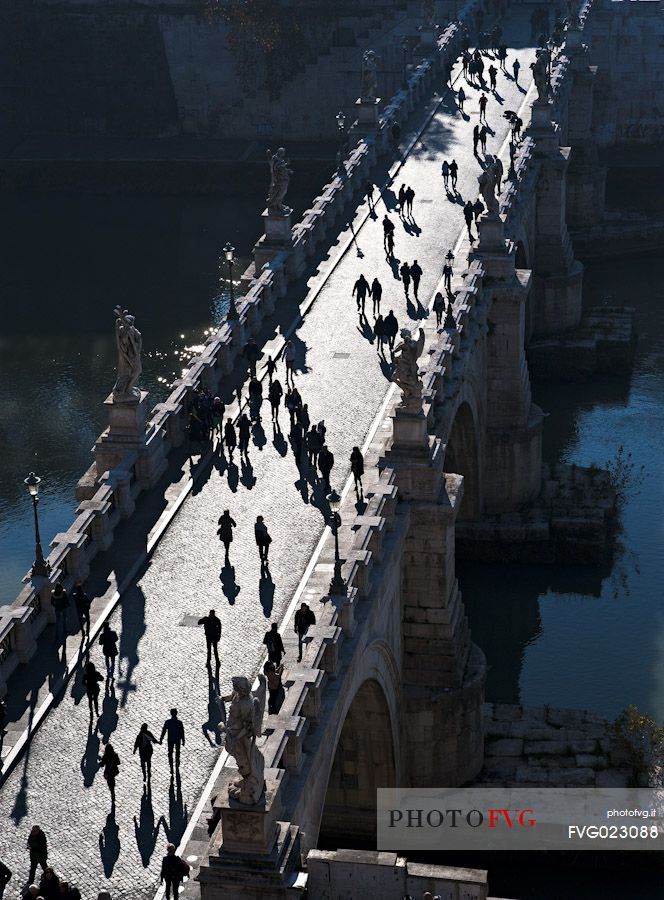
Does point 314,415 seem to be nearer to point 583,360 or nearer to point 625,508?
point 625,508

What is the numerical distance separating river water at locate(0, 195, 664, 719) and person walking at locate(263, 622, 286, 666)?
21.2 m

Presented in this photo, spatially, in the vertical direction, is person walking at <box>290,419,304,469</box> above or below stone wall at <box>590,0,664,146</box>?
below

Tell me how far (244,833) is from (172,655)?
9.31 meters

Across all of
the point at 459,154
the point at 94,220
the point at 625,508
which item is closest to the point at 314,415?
the point at 625,508

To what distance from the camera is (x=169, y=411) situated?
173 feet

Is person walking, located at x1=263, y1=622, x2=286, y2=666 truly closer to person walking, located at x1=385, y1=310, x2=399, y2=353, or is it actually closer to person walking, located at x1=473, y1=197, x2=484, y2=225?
person walking, located at x1=385, y1=310, x2=399, y2=353

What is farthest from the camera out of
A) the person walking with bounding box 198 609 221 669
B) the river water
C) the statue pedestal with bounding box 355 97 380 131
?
the statue pedestal with bounding box 355 97 380 131

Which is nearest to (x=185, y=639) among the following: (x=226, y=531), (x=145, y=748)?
(x=226, y=531)

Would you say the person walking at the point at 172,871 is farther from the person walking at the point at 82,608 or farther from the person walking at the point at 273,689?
the person walking at the point at 82,608

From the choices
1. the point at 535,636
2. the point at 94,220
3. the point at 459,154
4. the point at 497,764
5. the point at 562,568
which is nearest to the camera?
the point at 497,764

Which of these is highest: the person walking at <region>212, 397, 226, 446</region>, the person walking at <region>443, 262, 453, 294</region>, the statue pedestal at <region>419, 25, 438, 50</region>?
the statue pedestal at <region>419, 25, 438, 50</region>

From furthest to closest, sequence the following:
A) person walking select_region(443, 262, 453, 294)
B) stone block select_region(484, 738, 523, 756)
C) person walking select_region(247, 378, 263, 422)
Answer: person walking select_region(443, 262, 453, 294) < stone block select_region(484, 738, 523, 756) < person walking select_region(247, 378, 263, 422)

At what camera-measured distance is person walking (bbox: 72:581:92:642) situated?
42.2 m

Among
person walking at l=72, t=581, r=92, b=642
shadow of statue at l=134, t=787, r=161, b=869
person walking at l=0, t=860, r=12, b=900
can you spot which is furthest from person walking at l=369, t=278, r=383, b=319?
person walking at l=0, t=860, r=12, b=900
